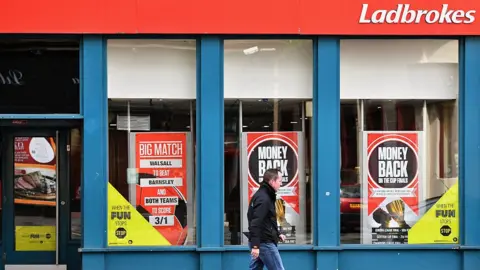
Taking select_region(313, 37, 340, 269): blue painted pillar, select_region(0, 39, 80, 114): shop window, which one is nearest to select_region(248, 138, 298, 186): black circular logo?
select_region(313, 37, 340, 269): blue painted pillar

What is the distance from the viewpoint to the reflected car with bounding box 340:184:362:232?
8844 mm

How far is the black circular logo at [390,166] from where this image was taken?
8922mm

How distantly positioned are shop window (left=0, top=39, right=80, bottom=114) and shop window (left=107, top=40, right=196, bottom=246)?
671 millimetres

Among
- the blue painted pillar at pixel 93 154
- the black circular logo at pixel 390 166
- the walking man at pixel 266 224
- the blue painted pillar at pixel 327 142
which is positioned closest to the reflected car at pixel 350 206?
the blue painted pillar at pixel 327 142

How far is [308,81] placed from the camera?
348 inches

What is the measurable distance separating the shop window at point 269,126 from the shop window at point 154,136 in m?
0.58

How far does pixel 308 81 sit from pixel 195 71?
5.24 ft

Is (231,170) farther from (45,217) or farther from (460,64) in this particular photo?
(460,64)

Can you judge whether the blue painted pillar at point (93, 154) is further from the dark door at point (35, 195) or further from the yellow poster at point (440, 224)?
the yellow poster at point (440, 224)
